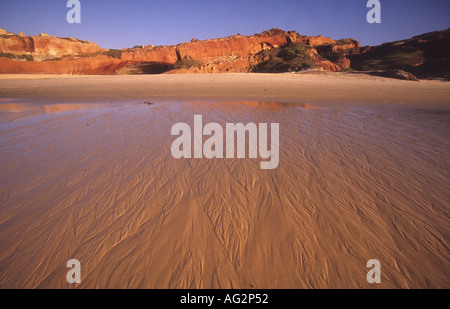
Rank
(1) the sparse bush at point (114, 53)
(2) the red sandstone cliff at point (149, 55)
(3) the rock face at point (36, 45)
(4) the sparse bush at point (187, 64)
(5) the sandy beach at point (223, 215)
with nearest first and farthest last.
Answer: (5) the sandy beach at point (223, 215)
(2) the red sandstone cliff at point (149, 55)
(4) the sparse bush at point (187, 64)
(3) the rock face at point (36, 45)
(1) the sparse bush at point (114, 53)

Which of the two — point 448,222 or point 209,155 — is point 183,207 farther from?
point 448,222

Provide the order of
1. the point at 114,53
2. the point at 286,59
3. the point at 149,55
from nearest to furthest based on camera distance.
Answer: the point at 286,59
the point at 114,53
the point at 149,55

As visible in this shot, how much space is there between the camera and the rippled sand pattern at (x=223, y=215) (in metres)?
1.56

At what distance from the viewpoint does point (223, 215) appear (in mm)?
2172

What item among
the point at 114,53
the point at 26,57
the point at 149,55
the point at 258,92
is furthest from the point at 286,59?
the point at 26,57

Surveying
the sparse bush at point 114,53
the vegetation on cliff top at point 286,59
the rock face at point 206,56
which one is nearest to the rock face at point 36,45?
the rock face at point 206,56

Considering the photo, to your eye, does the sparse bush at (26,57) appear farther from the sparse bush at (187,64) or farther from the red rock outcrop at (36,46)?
the sparse bush at (187,64)

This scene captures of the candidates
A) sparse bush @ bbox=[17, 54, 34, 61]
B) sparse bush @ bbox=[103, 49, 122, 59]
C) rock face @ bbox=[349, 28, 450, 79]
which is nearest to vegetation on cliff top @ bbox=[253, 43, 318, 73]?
rock face @ bbox=[349, 28, 450, 79]

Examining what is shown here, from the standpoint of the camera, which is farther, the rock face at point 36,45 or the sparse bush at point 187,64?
the rock face at point 36,45

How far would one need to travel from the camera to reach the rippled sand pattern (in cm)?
156

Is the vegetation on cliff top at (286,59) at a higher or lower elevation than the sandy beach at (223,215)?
higher

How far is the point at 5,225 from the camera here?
2018 mm

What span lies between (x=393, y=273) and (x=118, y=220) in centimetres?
255

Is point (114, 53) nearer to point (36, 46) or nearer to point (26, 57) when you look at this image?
point (26, 57)
